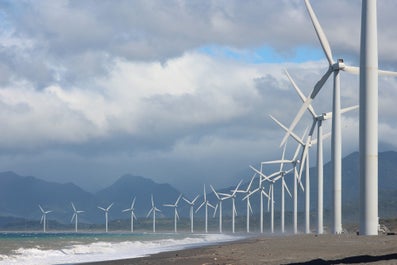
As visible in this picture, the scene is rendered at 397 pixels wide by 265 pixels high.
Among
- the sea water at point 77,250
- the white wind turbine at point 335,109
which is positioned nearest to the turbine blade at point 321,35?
the white wind turbine at point 335,109

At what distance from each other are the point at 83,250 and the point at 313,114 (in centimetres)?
2484

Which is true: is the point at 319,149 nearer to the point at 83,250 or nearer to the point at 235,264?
the point at 83,250

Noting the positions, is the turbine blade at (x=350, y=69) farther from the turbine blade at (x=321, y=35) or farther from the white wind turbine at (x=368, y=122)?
the white wind turbine at (x=368, y=122)

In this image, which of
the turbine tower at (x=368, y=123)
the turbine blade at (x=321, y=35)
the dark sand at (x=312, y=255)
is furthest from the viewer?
the turbine blade at (x=321, y=35)

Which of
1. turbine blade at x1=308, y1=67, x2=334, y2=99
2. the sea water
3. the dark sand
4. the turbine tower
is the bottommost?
the sea water

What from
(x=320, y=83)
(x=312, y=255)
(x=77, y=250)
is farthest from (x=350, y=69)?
(x=77, y=250)

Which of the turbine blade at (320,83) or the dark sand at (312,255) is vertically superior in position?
the turbine blade at (320,83)

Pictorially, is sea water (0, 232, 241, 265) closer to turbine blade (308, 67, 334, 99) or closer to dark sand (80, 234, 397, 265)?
dark sand (80, 234, 397, 265)

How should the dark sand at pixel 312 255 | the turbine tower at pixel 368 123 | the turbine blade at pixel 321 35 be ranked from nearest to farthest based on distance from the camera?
1. the dark sand at pixel 312 255
2. the turbine tower at pixel 368 123
3. the turbine blade at pixel 321 35

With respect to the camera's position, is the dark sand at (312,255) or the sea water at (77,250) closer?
the dark sand at (312,255)

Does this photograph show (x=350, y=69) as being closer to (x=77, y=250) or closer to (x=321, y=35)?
(x=321, y=35)

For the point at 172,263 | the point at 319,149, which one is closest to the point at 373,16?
the point at 172,263

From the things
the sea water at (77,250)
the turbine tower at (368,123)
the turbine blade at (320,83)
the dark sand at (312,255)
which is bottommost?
the sea water at (77,250)

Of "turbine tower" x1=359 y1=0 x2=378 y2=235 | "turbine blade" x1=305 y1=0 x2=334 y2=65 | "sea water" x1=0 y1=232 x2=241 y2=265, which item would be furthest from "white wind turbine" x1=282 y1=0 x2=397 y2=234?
"turbine tower" x1=359 y1=0 x2=378 y2=235
